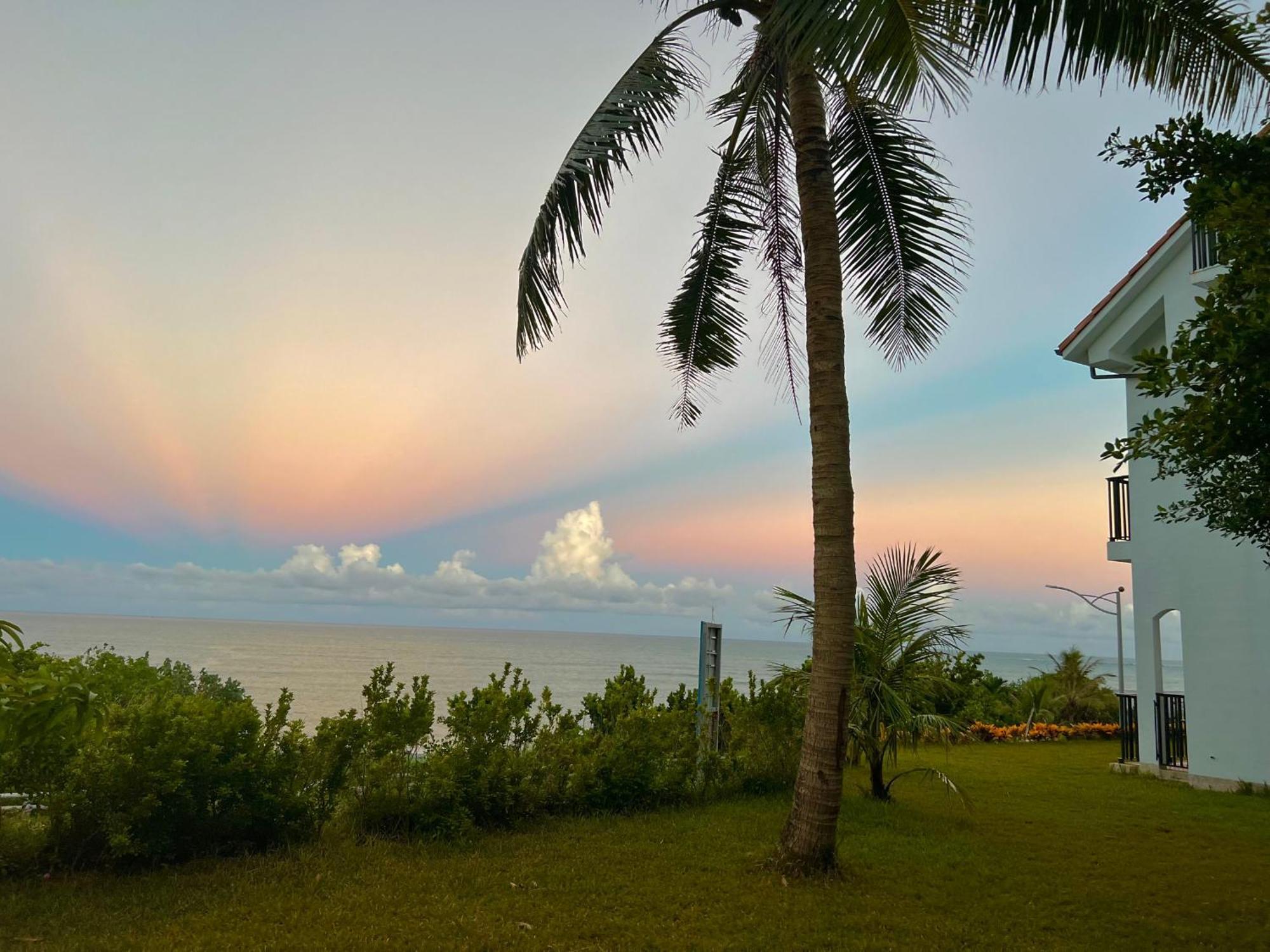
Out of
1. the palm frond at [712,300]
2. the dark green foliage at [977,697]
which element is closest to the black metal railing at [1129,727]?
the dark green foliage at [977,697]

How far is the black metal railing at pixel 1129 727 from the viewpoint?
1307cm

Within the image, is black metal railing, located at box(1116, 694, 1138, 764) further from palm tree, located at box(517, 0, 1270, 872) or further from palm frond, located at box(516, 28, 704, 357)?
palm frond, located at box(516, 28, 704, 357)

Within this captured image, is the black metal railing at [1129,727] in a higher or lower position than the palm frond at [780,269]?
lower

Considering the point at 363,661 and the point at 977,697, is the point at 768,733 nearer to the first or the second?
the point at 977,697

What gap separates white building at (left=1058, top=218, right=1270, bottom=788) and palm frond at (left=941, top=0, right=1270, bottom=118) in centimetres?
587

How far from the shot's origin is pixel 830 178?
22.1 feet

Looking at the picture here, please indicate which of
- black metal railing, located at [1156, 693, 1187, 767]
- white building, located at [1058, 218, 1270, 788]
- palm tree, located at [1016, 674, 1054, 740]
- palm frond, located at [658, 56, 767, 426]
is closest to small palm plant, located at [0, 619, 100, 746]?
palm frond, located at [658, 56, 767, 426]

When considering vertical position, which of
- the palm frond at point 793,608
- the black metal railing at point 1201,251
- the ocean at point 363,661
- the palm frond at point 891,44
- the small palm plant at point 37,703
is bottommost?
the ocean at point 363,661

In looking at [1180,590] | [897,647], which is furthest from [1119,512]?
[897,647]

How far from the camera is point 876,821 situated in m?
8.24

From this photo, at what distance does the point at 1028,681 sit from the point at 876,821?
48.8ft

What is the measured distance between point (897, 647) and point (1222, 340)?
5.72 metres

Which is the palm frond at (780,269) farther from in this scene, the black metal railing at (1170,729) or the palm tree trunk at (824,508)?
the black metal railing at (1170,729)

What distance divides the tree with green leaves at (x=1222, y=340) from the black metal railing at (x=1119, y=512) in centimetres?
905
